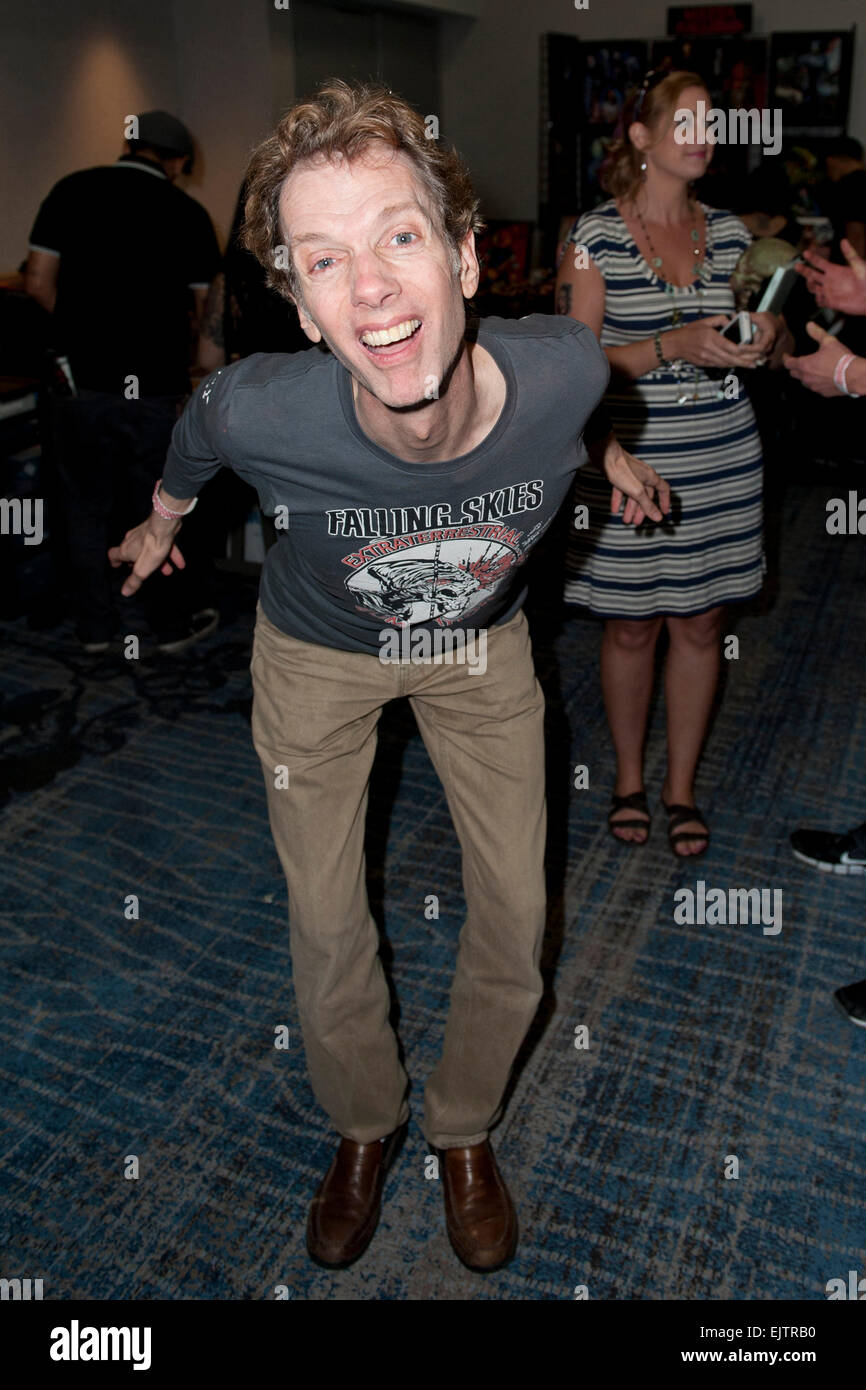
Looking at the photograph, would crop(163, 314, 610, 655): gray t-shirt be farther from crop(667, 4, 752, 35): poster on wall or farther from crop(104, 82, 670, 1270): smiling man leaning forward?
crop(667, 4, 752, 35): poster on wall

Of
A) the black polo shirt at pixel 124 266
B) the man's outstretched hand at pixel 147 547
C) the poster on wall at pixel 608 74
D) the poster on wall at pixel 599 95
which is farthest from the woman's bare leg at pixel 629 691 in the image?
the poster on wall at pixel 608 74

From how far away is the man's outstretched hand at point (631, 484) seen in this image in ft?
5.21

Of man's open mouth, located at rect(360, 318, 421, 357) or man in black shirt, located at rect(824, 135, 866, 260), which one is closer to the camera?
man's open mouth, located at rect(360, 318, 421, 357)

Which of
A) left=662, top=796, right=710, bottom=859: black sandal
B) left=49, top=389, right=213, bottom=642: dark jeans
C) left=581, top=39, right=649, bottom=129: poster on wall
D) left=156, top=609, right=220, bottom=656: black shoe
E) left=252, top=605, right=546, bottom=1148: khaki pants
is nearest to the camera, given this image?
left=252, top=605, right=546, bottom=1148: khaki pants

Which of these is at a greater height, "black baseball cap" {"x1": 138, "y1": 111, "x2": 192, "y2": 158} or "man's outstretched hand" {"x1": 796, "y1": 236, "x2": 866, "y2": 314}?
"black baseball cap" {"x1": 138, "y1": 111, "x2": 192, "y2": 158}

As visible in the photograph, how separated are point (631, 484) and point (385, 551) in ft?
1.53

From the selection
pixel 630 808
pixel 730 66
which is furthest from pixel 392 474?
pixel 730 66

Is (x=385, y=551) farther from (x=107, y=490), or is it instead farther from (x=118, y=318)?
(x=107, y=490)

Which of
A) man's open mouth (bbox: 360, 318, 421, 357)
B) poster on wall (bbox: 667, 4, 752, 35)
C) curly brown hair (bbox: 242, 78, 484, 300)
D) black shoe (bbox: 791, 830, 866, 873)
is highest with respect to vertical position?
poster on wall (bbox: 667, 4, 752, 35)

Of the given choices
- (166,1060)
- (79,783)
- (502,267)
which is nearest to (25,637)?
(79,783)

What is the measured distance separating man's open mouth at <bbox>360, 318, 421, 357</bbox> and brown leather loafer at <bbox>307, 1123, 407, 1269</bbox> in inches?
47.1

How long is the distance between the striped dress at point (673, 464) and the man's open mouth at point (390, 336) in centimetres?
109

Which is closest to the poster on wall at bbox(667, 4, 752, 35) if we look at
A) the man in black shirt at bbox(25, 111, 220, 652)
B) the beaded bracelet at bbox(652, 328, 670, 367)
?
the man in black shirt at bbox(25, 111, 220, 652)

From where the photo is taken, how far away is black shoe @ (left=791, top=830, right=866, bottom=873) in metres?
2.42
